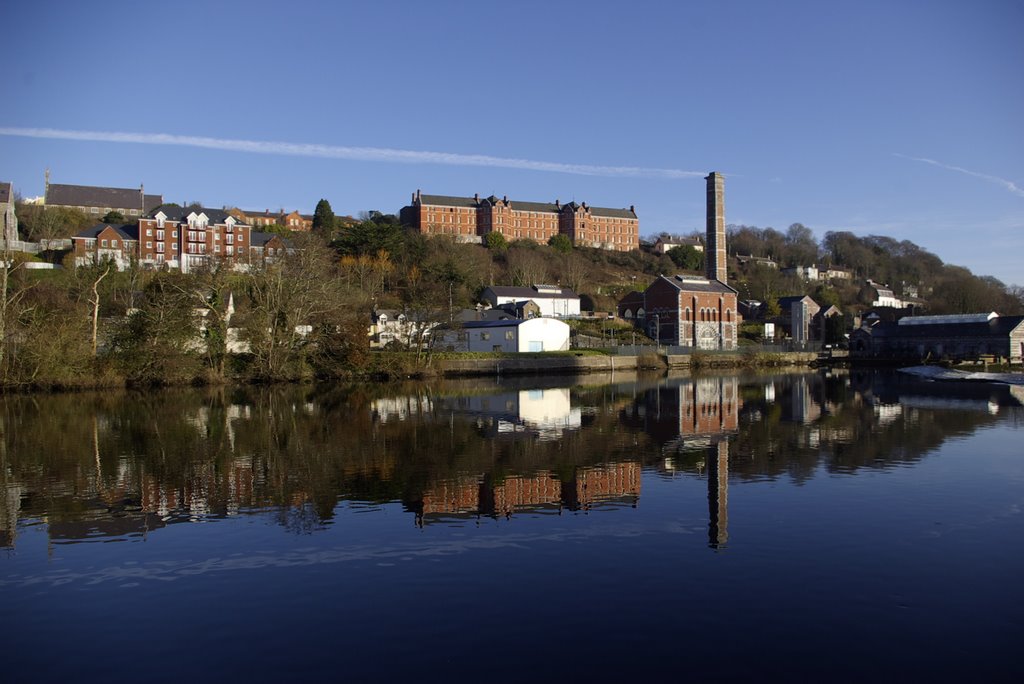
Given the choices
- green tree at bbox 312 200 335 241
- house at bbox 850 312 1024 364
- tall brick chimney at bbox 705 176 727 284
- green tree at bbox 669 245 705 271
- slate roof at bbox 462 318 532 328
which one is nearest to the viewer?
slate roof at bbox 462 318 532 328

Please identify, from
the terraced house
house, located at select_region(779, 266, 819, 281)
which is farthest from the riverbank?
house, located at select_region(779, 266, 819, 281)

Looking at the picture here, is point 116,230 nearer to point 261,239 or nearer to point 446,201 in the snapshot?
point 261,239

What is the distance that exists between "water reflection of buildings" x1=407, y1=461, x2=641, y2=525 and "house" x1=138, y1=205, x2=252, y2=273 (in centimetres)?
6685

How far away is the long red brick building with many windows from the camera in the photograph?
103 metres

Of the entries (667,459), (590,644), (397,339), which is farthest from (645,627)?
(397,339)

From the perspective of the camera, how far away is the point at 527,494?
13.4 m

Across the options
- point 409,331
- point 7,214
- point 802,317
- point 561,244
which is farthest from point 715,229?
point 7,214

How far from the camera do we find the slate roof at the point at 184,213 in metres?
79.4

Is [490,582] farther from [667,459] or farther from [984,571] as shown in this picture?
[667,459]

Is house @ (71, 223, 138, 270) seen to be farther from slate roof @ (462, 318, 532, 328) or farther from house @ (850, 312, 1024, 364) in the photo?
house @ (850, 312, 1024, 364)

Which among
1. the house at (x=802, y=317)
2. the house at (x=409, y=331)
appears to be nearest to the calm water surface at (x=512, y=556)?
the house at (x=409, y=331)

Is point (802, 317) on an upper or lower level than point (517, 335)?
upper

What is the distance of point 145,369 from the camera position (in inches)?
1551

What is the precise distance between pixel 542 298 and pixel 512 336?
58.6ft
